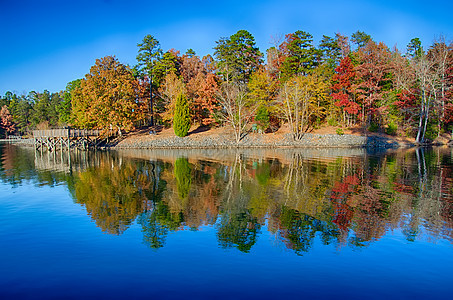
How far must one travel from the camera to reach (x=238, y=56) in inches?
1836

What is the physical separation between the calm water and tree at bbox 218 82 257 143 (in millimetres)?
23214

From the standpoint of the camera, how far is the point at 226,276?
6.48m

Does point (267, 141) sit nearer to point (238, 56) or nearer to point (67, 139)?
point (238, 56)

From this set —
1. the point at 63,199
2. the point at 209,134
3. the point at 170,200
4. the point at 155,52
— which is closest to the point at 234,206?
the point at 170,200

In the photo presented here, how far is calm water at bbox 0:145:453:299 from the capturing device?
6.13 metres

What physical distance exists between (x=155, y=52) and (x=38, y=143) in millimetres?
23186

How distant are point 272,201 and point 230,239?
403 centimetres

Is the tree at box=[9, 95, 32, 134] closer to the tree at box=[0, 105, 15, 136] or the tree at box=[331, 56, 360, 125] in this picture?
the tree at box=[0, 105, 15, 136]

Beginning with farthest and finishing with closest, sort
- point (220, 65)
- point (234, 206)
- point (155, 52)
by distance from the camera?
point (155, 52)
point (220, 65)
point (234, 206)

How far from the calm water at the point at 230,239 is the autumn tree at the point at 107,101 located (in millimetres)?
25049

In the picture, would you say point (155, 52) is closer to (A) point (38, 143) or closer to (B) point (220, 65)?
(B) point (220, 65)

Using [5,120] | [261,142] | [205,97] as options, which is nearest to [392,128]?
[261,142]

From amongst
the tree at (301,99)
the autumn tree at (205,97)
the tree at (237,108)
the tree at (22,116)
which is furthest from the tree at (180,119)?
the tree at (22,116)

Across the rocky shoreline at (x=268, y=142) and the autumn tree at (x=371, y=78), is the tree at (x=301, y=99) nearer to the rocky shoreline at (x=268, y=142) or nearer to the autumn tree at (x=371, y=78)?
the rocky shoreline at (x=268, y=142)
